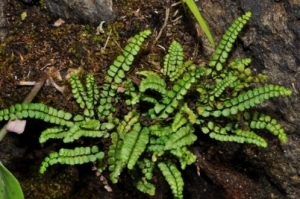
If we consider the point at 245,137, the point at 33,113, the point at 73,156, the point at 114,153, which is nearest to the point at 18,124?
the point at 33,113

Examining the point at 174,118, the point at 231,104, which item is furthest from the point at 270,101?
the point at 174,118

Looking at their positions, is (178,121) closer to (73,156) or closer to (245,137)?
(245,137)

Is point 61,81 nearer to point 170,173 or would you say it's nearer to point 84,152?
point 84,152

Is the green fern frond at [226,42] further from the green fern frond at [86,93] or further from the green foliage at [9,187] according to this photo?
the green foliage at [9,187]

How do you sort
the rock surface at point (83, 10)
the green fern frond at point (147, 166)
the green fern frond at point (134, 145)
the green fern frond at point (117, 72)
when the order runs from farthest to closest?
the rock surface at point (83, 10) → the green fern frond at point (147, 166) → the green fern frond at point (117, 72) → the green fern frond at point (134, 145)

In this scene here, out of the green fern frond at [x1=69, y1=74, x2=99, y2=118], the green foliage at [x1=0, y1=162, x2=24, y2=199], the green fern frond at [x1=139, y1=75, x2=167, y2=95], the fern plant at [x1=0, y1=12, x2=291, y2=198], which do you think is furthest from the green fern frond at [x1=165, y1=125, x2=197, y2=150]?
the green foliage at [x1=0, y1=162, x2=24, y2=199]

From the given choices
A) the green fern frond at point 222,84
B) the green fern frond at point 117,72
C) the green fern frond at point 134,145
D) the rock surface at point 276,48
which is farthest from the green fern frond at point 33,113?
the rock surface at point 276,48
